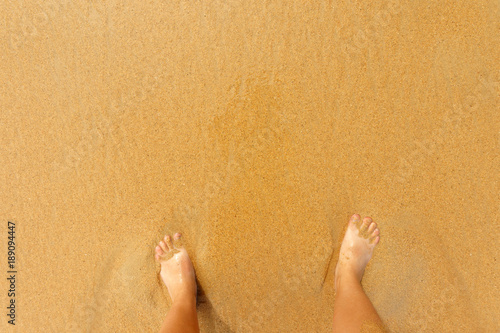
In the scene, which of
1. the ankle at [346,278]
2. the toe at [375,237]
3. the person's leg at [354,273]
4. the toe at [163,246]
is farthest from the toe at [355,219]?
the toe at [163,246]

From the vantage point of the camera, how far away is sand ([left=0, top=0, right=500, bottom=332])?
1.74 meters

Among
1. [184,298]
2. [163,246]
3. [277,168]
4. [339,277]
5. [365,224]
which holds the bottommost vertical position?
[339,277]

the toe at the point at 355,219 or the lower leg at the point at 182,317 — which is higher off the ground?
Answer: the toe at the point at 355,219

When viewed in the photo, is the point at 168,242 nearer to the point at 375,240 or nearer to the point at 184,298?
the point at 184,298

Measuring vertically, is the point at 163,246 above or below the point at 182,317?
above

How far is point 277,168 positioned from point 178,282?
844 millimetres

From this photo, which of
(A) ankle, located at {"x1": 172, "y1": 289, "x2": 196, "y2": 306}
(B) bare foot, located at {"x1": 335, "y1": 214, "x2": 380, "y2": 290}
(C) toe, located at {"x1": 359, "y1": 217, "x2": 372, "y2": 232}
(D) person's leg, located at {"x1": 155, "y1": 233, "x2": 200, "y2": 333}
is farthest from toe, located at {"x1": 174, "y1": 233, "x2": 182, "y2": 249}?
(C) toe, located at {"x1": 359, "y1": 217, "x2": 372, "y2": 232}

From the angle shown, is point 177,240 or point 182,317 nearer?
point 182,317

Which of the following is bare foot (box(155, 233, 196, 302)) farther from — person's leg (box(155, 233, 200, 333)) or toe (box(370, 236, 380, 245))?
toe (box(370, 236, 380, 245))

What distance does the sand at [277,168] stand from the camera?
1.74m

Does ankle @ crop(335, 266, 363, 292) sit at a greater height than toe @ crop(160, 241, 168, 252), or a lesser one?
lesser

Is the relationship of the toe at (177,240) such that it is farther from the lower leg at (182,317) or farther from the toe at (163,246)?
the lower leg at (182,317)

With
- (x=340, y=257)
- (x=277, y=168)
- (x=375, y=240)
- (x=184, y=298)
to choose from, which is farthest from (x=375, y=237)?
(x=184, y=298)

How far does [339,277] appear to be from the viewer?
174cm
